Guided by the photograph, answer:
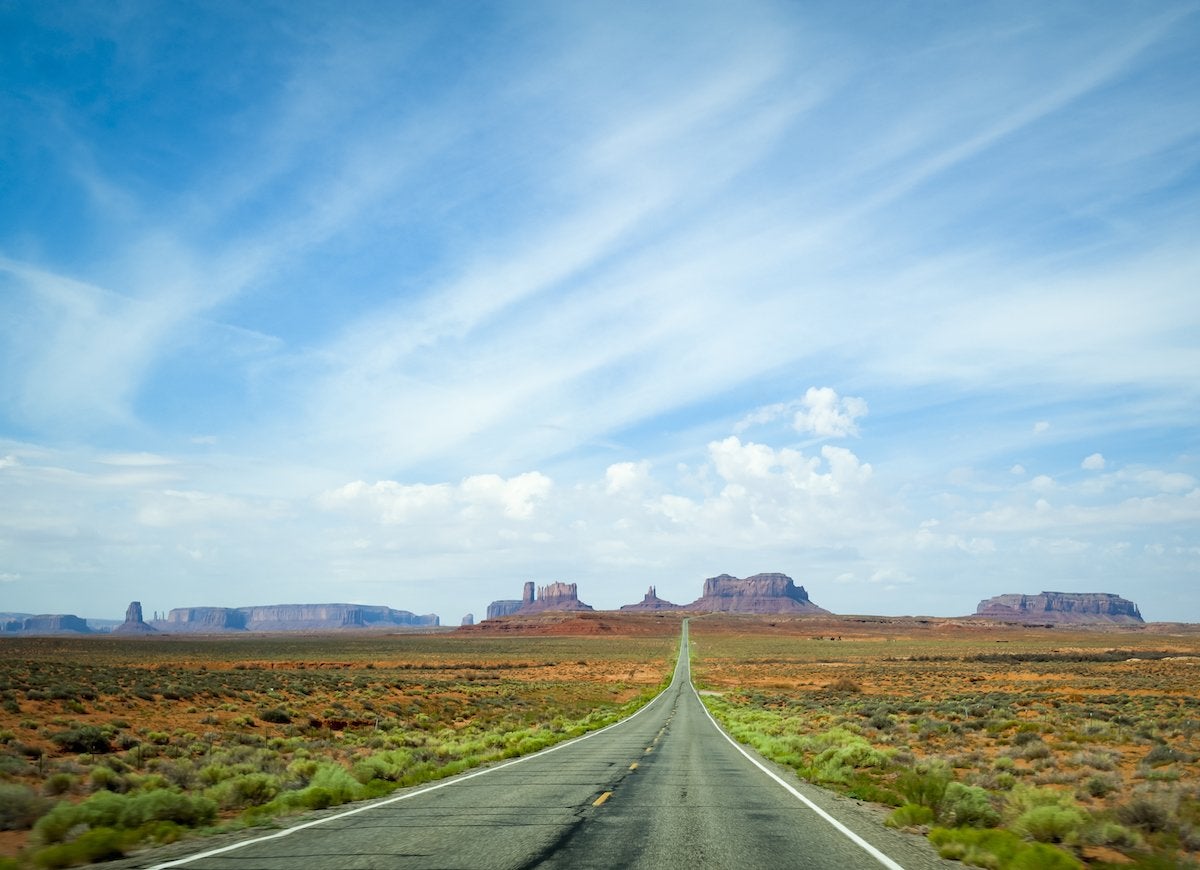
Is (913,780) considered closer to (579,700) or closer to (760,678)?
(579,700)

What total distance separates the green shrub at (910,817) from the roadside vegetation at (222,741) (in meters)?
9.37

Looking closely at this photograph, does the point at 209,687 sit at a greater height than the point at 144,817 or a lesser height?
lesser

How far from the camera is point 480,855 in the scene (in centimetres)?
857

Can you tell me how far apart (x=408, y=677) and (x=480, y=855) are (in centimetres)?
5544

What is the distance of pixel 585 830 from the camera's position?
33.2 ft

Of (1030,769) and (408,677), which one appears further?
(408,677)

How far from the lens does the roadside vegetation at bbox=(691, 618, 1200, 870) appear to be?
10.4m

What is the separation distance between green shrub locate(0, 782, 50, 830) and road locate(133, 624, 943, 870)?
4709 millimetres

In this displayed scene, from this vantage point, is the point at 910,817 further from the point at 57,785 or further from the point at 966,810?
the point at 57,785

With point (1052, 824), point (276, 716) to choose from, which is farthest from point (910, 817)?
point (276, 716)

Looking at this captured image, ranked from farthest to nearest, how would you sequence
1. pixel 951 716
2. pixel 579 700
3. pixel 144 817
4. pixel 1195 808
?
pixel 579 700 → pixel 951 716 → pixel 1195 808 → pixel 144 817

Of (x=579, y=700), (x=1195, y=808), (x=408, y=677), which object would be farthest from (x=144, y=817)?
(x=408, y=677)

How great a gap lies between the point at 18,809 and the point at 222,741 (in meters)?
14.4

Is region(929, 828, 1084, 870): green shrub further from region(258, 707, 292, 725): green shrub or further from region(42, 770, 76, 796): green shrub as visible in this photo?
region(258, 707, 292, 725): green shrub
